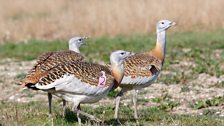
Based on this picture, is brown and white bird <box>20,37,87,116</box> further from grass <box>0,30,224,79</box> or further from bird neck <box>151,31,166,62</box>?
grass <box>0,30,224,79</box>

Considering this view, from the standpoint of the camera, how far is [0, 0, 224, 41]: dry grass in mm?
19203

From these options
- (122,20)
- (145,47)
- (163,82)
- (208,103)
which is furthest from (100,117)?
Result: (122,20)

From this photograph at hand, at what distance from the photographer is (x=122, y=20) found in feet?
63.8

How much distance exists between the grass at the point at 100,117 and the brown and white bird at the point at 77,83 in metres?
0.44

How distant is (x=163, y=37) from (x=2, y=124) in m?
2.98

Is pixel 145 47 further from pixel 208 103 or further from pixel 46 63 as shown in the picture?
pixel 46 63

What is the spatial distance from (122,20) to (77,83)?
12.1 metres

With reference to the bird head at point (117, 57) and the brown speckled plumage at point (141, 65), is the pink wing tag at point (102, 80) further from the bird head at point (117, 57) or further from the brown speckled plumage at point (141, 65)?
the brown speckled plumage at point (141, 65)

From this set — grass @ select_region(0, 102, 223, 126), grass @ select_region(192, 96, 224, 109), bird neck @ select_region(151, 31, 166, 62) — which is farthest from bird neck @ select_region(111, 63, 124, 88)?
grass @ select_region(192, 96, 224, 109)

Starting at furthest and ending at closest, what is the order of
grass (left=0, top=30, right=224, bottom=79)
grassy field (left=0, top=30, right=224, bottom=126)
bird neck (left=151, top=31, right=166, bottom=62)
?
grass (left=0, top=30, right=224, bottom=79)
bird neck (left=151, top=31, right=166, bottom=62)
grassy field (left=0, top=30, right=224, bottom=126)

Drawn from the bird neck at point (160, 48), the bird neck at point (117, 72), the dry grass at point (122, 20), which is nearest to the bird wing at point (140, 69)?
the bird neck at point (160, 48)

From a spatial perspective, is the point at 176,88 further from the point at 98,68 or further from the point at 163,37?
the point at 98,68

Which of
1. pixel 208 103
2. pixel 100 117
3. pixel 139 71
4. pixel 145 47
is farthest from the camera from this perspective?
pixel 145 47

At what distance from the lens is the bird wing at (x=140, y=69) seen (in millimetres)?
8672
